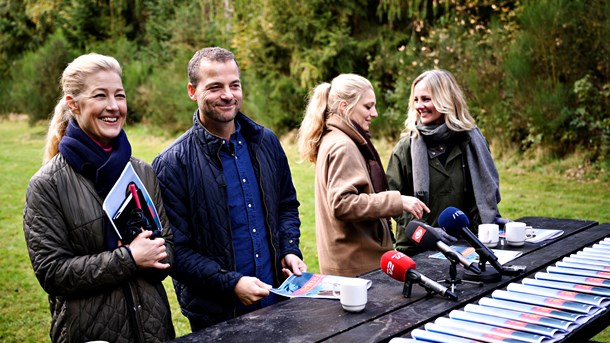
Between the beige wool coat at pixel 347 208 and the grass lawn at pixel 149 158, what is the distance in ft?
6.88

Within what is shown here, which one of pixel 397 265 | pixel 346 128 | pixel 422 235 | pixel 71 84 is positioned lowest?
pixel 397 265

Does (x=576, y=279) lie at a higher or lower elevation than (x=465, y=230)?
lower

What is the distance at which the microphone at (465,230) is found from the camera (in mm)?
3479

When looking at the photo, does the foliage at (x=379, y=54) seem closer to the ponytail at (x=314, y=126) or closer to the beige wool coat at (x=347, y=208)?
the ponytail at (x=314, y=126)

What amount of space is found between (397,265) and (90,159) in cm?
149

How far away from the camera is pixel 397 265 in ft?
10.6

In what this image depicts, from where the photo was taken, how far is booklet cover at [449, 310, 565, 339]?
274 centimetres

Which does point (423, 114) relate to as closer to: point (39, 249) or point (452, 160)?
point (452, 160)

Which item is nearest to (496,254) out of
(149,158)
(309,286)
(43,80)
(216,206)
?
(309,286)

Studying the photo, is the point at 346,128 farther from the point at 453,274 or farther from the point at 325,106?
the point at 453,274

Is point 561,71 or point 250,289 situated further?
point 561,71

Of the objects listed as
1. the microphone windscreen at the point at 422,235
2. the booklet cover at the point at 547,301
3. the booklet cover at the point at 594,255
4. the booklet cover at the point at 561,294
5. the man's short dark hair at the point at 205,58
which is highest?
the man's short dark hair at the point at 205,58

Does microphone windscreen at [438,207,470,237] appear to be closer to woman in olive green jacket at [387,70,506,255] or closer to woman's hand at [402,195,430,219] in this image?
woman's hand at [402,195,430,219]

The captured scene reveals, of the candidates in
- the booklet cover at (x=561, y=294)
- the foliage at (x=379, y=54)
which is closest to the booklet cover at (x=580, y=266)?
the booklet cover at (x=561, y=294)
